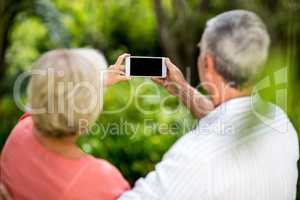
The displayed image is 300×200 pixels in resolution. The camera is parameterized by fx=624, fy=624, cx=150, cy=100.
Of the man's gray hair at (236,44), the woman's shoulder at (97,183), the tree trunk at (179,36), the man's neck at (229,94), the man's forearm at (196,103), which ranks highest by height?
the man's gray hair at (236,44)

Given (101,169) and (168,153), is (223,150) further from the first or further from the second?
(101,169)

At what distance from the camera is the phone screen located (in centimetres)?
163

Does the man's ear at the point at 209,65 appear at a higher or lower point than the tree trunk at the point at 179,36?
higher

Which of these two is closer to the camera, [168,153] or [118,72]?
[168,153]

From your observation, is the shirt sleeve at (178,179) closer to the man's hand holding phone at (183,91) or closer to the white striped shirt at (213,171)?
the white striped shirt at (213,171)

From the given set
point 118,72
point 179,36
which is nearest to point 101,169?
point 118,72

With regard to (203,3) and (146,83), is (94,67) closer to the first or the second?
(146,83)

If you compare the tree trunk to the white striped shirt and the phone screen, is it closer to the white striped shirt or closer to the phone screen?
the phone screen

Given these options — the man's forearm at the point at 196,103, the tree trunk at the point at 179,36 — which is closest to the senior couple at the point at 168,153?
the man's forearm at the point at 196,103

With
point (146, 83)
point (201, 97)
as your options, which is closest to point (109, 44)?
point (146, 83)

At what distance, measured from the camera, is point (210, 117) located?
1.55m

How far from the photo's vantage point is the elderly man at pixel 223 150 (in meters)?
1.43

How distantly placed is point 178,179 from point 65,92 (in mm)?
327

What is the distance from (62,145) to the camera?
1.45 meters
